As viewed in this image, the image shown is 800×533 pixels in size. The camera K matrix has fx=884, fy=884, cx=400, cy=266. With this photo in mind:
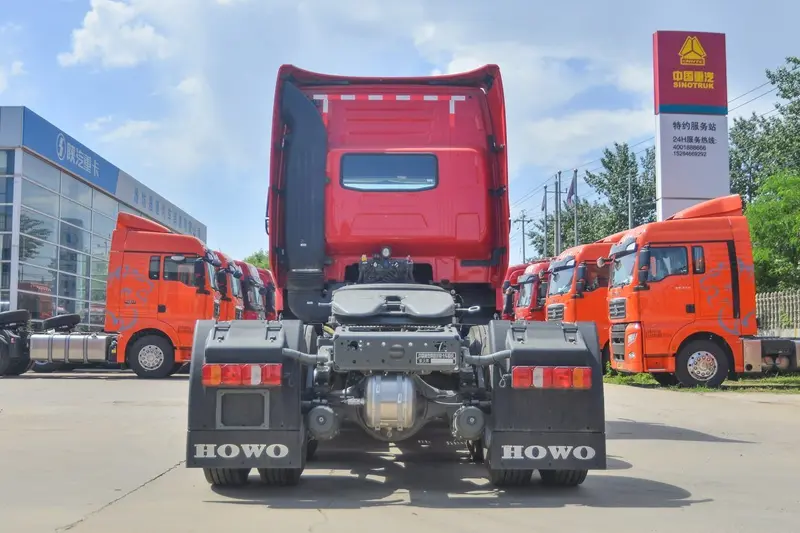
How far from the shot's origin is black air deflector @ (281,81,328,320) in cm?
862

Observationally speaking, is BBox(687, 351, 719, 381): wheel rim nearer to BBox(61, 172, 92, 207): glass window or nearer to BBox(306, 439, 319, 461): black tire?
BBox(306, 439, 319, 461): black tire

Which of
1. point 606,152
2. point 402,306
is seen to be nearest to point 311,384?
point 402,306

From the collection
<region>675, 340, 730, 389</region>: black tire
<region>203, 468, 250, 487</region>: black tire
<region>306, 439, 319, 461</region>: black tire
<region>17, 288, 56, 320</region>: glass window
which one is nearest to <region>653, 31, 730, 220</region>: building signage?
<region>675, 340, 730, 389</region>: black tire

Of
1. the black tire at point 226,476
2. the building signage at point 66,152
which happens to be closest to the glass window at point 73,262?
the building signage at point 66,152

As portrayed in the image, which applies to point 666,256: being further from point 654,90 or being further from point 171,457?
point 171,457

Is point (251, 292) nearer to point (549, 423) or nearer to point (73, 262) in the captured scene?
point (73, 262)

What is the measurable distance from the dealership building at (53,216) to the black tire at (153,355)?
7.02m

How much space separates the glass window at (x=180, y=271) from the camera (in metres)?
19.6

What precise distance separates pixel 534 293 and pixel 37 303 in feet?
48.2

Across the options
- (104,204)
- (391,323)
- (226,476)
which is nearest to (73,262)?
(104,204)

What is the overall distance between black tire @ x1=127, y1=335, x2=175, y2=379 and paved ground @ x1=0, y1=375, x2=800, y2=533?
8733 mm

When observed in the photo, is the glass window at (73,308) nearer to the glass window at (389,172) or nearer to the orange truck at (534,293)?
the orange truck at (534,293)

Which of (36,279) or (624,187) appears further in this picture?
(624,187)

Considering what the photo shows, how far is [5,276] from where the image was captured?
81.9ft
